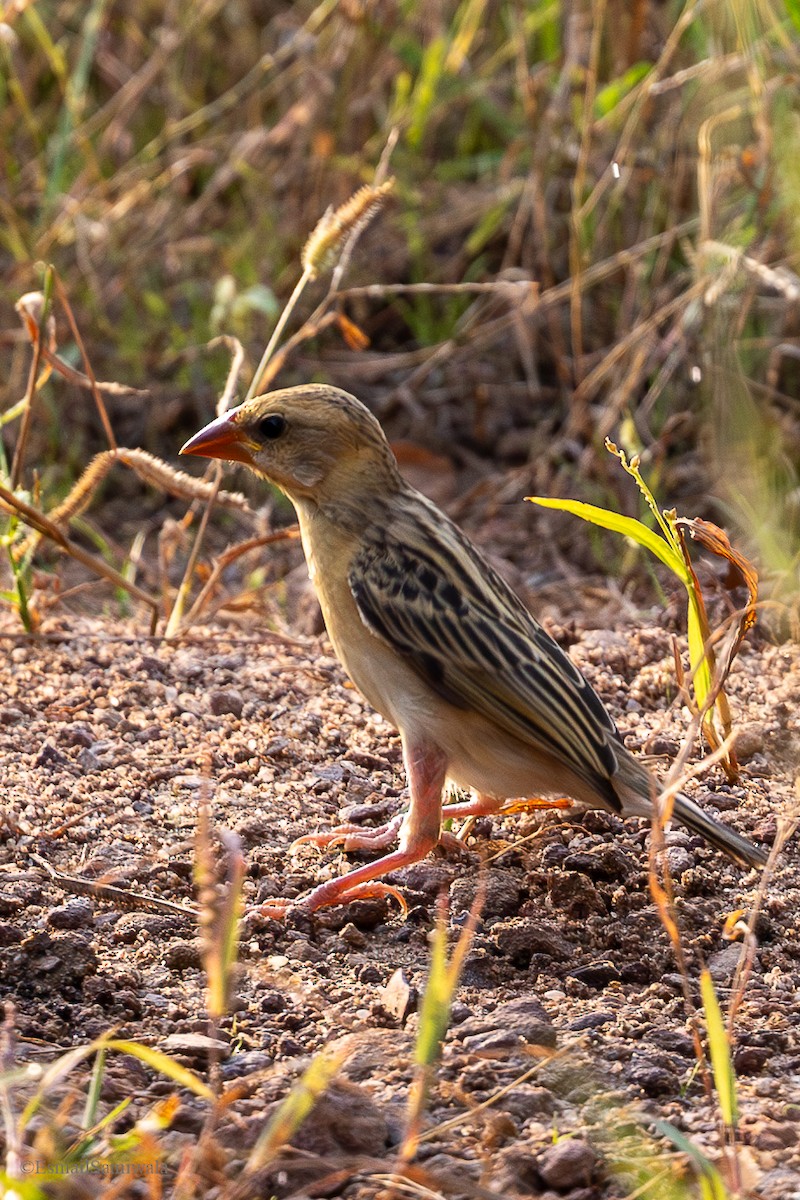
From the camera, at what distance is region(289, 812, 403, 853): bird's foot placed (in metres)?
3.87

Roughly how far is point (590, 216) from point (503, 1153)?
15.5 ft

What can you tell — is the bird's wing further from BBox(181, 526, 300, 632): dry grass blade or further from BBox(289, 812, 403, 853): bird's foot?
BBox(181, 526, 300, 632): dry grass blade

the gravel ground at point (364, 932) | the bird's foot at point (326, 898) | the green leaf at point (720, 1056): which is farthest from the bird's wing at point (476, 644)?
the green leaf at point (720, 1056)

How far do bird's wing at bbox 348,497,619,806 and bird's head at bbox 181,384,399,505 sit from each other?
19 cm

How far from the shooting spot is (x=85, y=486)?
4645 millimetres

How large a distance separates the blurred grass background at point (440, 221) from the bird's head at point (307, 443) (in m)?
2.01

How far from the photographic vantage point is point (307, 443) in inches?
164

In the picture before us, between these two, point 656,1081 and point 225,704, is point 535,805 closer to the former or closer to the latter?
point 225,704

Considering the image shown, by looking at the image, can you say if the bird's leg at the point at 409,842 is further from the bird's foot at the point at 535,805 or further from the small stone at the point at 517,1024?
the small stone at the point at 517,1024

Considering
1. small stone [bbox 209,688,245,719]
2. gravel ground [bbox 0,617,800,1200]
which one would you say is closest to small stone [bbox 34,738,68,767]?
gravel ground [bbox 0,617,800,1200]

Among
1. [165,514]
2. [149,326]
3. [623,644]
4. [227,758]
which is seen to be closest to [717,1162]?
[227,758]

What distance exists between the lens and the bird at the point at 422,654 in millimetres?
3719

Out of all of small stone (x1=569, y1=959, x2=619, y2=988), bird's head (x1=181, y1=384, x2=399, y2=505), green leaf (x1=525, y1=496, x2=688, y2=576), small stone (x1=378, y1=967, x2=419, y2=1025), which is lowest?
small stone (x1=569, y1=959, x2=619, y2=988)

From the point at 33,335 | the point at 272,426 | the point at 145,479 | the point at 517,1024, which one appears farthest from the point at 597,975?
the point at 33,335
